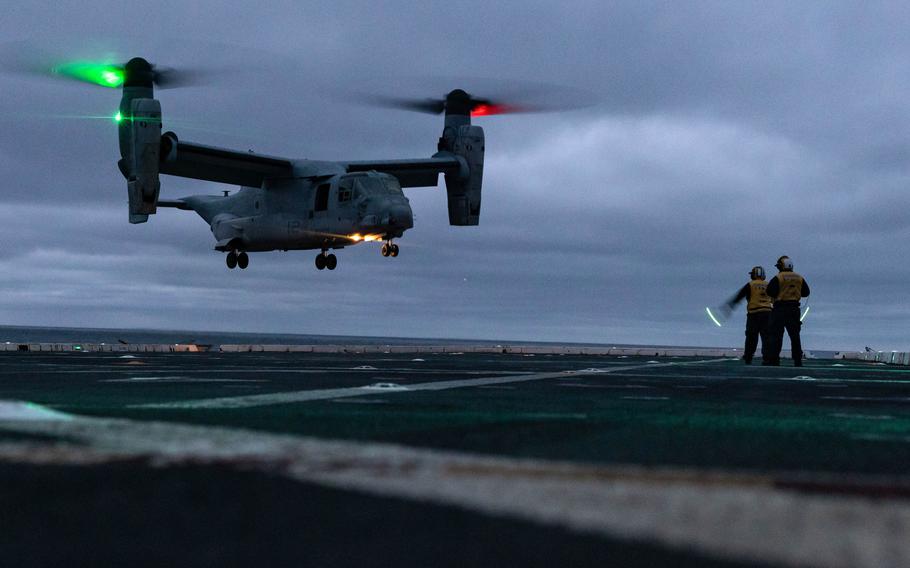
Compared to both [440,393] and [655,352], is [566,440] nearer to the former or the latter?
[440,393]

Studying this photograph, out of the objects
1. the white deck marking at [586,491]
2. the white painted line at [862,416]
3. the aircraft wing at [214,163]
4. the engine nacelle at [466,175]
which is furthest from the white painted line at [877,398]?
the engine nacelle at [466,175]

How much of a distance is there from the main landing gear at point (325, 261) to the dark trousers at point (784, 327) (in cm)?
2454

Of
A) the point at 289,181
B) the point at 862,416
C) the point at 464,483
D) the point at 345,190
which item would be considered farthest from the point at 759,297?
the point at 289,181

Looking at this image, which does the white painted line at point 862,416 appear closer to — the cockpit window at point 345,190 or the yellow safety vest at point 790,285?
the yellow safety vest at point 790,285

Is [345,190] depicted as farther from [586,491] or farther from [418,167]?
[586,491]

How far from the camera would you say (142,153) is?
1383 inches

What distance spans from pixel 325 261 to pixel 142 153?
9.63 metres

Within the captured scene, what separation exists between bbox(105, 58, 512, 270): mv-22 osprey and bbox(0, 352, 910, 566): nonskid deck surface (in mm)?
29222

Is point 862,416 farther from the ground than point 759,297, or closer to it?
closer to it

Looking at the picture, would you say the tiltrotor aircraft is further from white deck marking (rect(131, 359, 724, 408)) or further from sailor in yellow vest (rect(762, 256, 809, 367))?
white deck marking (rect(131, 359, 724, 408))

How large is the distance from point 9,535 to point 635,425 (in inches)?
148

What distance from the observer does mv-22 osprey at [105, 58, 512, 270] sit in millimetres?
35125

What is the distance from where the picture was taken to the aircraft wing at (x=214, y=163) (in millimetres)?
37438

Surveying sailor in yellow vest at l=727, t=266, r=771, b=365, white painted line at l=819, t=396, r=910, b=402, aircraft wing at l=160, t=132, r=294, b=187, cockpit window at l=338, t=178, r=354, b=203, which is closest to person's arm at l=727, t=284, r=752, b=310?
sailor in yellow vest at l=727, t=266, r=771, b=365
